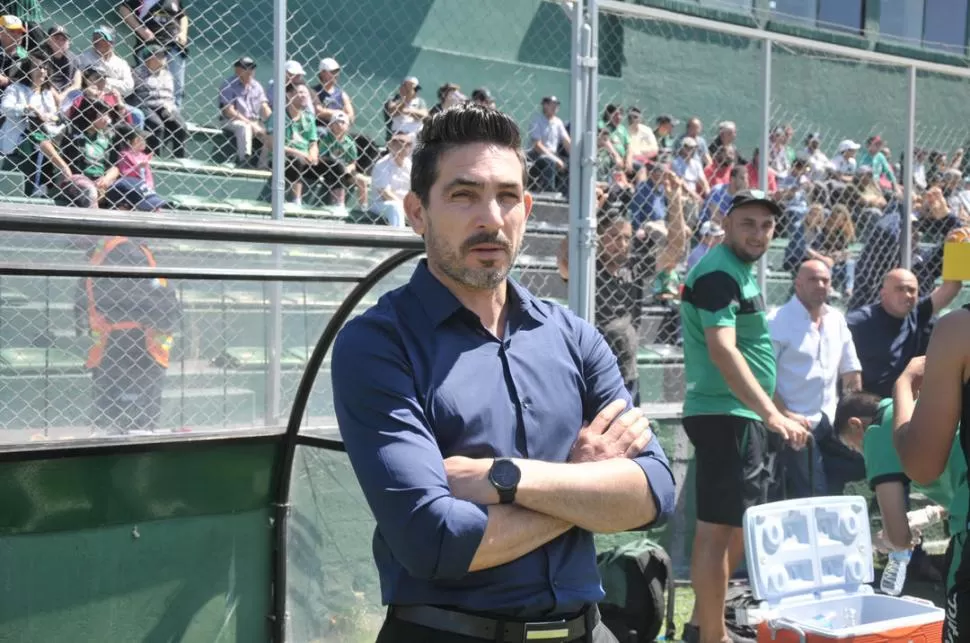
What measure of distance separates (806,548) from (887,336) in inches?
151

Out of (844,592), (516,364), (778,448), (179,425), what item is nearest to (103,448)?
(179,425)

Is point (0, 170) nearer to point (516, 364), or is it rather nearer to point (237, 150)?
point (237, 150)

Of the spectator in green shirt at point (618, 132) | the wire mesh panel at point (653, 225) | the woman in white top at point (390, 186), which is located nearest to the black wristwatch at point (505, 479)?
the wire mesh panel at point (653, 225)

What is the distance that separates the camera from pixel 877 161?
10.1m

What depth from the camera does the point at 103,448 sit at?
4.17 metres

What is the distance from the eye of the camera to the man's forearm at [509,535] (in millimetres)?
2094

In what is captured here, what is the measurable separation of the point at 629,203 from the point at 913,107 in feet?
7.76

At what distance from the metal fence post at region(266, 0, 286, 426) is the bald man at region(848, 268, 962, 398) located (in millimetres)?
4086

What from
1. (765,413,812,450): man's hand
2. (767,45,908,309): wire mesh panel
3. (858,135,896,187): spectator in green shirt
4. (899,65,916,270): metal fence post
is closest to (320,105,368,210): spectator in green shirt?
(767,45,908,309): wire mesh panel

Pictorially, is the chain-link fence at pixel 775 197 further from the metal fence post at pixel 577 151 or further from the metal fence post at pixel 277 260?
the metal fence post at pixel 277 260

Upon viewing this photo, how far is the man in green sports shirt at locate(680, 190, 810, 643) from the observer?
5352 mm

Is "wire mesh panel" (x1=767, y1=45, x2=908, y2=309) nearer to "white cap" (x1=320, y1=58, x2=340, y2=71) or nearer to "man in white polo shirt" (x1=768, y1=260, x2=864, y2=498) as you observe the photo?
"man in white polo shirt" (x1=768, y1=260, x2=864, y2=498)

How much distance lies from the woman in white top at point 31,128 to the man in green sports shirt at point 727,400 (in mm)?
3770

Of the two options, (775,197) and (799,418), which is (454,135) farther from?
(775,197)
